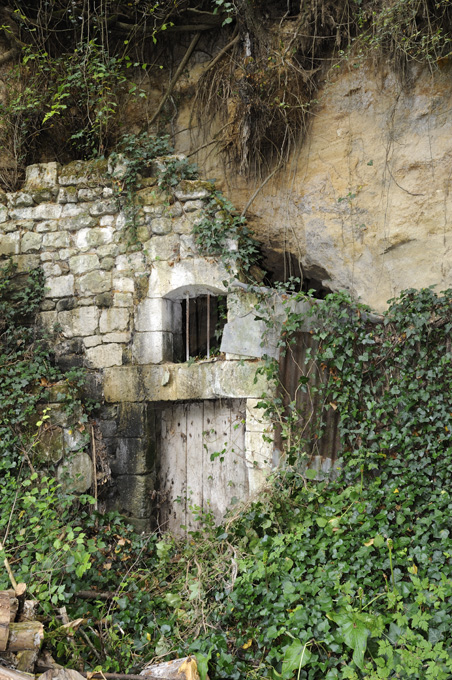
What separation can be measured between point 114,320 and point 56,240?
1.09m

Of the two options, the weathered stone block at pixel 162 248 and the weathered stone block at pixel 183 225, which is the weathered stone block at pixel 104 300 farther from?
the weathered stone block at pixel 183 225

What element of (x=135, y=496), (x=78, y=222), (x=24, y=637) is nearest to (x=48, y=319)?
(x=78, y=222)

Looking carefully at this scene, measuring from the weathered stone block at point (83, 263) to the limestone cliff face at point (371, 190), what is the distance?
178cm

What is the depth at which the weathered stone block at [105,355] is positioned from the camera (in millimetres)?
5070

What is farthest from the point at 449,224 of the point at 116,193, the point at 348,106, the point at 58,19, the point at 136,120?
the point at 58,19

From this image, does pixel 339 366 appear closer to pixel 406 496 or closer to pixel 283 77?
pixel 406 496

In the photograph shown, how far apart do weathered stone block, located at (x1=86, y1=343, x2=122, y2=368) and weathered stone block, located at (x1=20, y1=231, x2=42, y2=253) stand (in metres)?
1.27

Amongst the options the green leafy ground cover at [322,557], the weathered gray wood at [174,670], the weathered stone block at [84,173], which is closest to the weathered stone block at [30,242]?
the weathered stone block at [84,173]

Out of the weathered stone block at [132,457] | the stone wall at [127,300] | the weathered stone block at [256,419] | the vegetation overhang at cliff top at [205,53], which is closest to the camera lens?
the weathered stone block at [256,419]

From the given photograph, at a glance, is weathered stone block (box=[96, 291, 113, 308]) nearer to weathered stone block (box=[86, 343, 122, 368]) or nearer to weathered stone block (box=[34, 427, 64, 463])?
weathered stone block (box=[86, 343, 122, 368])

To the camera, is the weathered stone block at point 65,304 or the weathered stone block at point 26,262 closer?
the weathered stone block at point 65,304

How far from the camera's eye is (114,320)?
5102mm

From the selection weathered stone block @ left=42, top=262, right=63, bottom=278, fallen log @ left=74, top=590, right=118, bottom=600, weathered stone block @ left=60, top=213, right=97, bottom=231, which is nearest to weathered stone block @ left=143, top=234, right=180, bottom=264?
weathered stone block @ left=60, top=213, right=97, bottom=231

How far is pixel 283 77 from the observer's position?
5.20 meters
